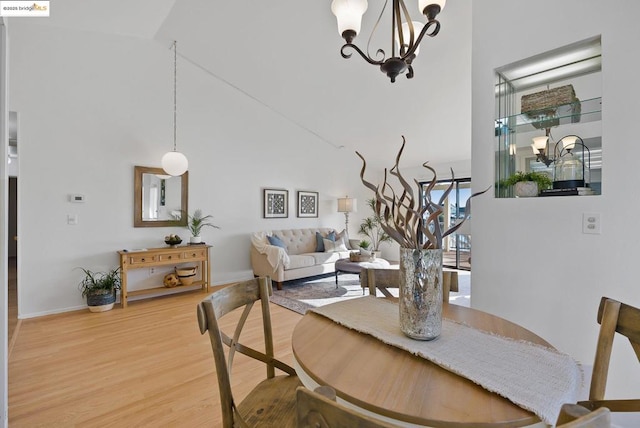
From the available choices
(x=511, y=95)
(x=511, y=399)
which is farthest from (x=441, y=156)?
(x=511, y=399)

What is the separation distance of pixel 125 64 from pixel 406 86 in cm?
373

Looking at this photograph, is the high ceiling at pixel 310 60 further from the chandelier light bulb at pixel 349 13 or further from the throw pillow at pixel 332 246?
the throw pillow at pixel 332 246

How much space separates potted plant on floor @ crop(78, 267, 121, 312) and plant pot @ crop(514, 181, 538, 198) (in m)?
4.36

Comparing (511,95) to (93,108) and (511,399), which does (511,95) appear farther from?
(93,108)

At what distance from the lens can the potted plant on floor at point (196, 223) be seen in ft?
14.6

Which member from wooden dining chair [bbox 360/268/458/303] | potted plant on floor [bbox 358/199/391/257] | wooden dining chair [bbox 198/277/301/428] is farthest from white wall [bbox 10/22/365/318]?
wooden dining chair [bbox 360/268/458/303]

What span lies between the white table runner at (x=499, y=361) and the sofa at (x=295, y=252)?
3.52m

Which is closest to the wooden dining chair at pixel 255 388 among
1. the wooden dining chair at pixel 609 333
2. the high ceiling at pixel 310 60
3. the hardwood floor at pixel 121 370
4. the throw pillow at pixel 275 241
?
the hardwood floor at pixel 121 370

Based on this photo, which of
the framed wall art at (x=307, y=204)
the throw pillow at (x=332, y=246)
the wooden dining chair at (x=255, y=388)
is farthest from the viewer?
the framed wall art at (x=307, y=204)

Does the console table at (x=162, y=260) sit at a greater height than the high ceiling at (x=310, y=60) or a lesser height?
lesser

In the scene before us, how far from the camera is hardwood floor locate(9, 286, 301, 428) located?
1816mm

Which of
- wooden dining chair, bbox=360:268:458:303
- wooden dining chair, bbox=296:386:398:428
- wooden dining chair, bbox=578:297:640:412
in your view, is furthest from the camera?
wooden dining chair, bbox=360:268:458:303

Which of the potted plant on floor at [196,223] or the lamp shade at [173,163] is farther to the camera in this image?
the potted plant on floor at [196,223]

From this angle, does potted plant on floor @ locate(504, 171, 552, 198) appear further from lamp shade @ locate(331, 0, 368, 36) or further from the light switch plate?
lamp shade @ locate(331, 0, 368, 36)
